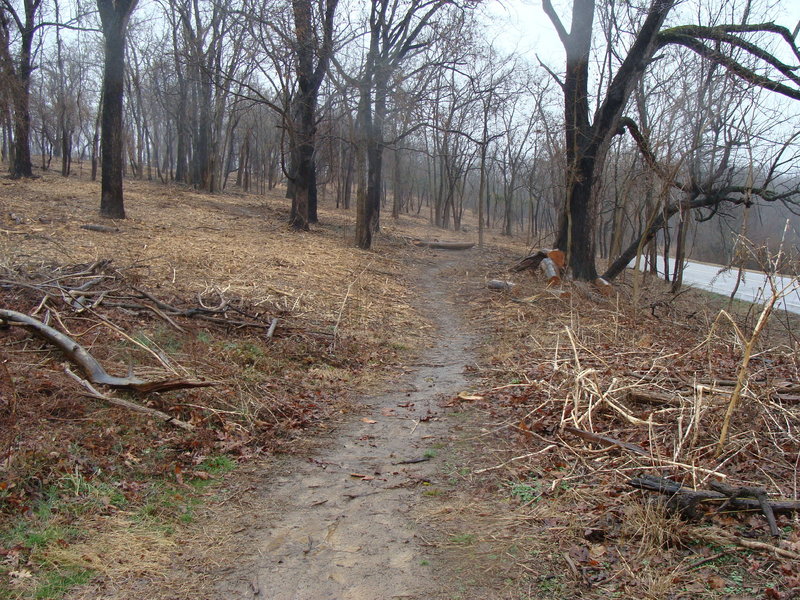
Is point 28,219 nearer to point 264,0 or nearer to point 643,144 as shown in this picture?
point 264,0

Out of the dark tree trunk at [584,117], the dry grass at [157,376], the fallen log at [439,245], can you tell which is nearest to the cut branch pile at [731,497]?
the dry grass at [157,376]

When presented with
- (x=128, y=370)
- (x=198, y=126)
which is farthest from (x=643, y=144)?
(x=198, y=126)

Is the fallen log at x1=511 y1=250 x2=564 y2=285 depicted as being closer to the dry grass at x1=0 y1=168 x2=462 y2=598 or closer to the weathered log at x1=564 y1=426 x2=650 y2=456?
the dry grass at x1=0 y1=168 x2=462 y2=598

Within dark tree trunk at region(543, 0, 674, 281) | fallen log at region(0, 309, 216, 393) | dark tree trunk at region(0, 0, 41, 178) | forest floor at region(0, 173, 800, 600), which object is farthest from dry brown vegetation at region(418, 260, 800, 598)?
dark tree trunk at region(0, 0, 41, 178)

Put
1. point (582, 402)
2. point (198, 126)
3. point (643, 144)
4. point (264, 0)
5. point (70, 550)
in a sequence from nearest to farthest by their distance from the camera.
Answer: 1. point (70, 550)
2. point (582, 402)
3. point (643, 144)
4. point (264, 0)
5. point (198, 126)

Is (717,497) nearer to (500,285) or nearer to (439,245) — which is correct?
(500,285)

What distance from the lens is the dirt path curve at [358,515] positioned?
298cm

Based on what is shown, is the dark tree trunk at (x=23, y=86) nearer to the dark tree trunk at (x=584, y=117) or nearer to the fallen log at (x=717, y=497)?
the dark tree trunk at (x=584, y=117)

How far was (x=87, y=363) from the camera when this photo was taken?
4789 millimetres

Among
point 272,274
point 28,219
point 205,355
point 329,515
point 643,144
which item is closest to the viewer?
point 329,515

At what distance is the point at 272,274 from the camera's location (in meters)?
10.2

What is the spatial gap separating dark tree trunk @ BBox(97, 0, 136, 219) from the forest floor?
18.4 feet

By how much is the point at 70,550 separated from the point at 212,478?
45.2 inches

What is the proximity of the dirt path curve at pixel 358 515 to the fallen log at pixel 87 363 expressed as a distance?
1.20 meters
